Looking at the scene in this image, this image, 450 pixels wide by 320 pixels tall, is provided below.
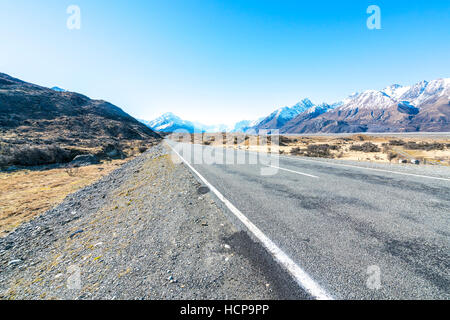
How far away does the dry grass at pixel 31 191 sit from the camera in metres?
7.72

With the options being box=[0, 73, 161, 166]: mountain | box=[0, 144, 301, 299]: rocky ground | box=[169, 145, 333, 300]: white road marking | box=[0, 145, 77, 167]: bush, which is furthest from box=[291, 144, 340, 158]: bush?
box=[0, 73, 161, 166]: mountain

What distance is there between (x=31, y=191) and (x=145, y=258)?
43.3ft

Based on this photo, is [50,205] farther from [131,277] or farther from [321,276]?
[321,276]

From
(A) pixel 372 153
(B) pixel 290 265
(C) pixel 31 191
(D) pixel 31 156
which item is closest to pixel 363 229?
(B) pixel 290 265

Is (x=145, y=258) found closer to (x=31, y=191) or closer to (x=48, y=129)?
(x=31, y=191)

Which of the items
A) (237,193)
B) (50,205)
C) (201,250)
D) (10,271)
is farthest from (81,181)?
(201,250)

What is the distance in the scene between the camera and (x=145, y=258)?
2.92m

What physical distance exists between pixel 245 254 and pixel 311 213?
1.94 metres

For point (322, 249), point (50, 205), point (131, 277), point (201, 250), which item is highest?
point (322, 249)

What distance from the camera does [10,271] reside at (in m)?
4.02

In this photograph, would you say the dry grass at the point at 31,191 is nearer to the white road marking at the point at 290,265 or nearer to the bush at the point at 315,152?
the white road marking at the point at 290,265

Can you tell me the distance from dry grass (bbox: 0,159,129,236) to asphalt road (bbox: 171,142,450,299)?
8.62 m

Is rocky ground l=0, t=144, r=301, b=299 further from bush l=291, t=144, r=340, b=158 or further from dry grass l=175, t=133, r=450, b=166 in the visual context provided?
dry grass l=175, t=133, r=450, b=166

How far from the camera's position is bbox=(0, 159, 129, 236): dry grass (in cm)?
772
